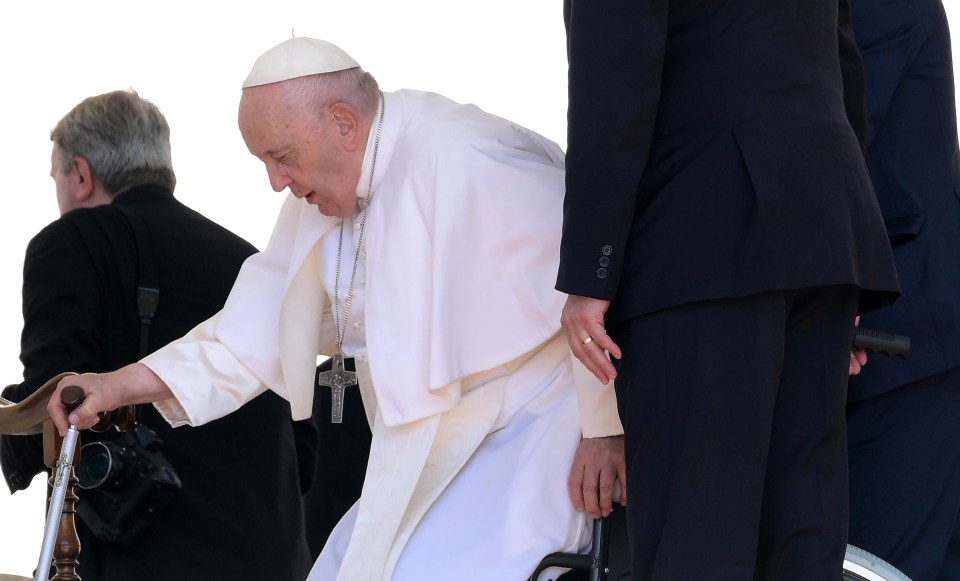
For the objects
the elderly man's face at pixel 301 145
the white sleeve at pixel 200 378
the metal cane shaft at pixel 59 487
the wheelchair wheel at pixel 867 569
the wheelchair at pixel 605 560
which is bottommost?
the wheelchair wheel at pixel 867 569

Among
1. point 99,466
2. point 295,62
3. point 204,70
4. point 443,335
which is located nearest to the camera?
point 443,335

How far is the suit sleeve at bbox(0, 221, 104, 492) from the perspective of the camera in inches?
135

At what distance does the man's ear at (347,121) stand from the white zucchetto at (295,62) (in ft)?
0.26

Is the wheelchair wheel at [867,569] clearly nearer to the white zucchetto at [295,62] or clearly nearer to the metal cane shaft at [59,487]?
the white zucchetto at [295,62]

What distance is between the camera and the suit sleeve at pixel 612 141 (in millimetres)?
2109

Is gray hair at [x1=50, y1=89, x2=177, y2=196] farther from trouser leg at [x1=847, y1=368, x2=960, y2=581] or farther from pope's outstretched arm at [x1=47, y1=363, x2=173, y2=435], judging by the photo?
trouser leg at [x1=847, y1=368, x2=960, y2=581]

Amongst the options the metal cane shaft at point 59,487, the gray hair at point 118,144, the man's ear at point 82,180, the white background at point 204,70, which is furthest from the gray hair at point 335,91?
the white background at point 204,70

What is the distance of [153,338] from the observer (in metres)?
3.62

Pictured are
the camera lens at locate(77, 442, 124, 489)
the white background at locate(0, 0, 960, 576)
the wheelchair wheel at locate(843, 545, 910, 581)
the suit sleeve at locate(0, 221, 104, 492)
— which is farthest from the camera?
the white background at locate(0, 0, 960, 576)

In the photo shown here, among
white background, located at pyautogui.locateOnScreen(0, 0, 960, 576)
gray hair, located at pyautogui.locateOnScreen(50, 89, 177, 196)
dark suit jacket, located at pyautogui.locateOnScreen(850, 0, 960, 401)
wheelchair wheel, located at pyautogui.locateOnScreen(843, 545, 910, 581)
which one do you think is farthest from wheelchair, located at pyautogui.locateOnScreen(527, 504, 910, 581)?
white background, located at pyautogui.locateOnScreen(0, 0, 960, 576)

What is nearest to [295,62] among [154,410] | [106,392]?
[106,392]

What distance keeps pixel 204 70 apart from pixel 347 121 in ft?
14.0

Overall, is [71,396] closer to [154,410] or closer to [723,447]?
[154,410]

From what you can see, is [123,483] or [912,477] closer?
[912,477]
